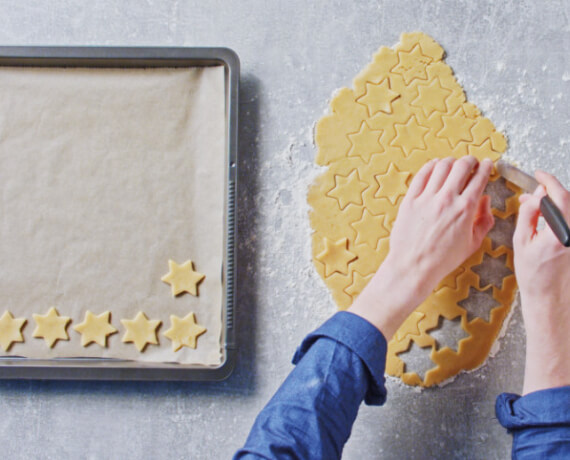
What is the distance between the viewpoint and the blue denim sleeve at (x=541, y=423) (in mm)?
669

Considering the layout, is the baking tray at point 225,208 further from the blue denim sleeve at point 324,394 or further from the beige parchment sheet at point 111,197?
the blue denim sleeve at point 324,394

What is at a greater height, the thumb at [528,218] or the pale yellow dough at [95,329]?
the thumb at [528,218]

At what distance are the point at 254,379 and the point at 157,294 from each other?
20cm

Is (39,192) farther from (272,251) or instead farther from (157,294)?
(272,251)

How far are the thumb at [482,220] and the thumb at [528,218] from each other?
41 mm

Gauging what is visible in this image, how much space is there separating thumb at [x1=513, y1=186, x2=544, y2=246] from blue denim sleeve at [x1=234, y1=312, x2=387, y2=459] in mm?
251

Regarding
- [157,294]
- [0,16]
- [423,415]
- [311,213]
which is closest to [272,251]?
[311,213]

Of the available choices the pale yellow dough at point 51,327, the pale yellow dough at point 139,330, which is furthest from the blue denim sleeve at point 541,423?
the pale yellow dough at point 51,327

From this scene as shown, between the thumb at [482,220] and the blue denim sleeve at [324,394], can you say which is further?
the thumb at [482,220]

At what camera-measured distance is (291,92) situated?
86cm

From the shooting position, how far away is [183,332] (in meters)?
0.82

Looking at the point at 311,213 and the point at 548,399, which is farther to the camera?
the point at 311,213

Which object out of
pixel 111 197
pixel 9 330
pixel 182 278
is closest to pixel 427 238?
pixel 182 278

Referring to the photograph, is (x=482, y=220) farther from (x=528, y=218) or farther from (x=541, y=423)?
(x=541, y=423)
